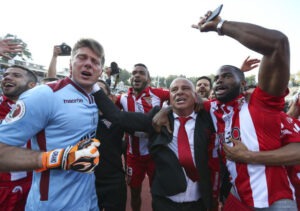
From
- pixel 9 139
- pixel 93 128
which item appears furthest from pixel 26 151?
pixel 93 128

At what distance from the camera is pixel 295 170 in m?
2.27

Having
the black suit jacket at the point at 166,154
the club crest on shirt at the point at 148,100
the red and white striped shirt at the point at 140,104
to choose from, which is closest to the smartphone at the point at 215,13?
the black suit jacket at the point at 166,154

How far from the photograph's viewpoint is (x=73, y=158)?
1.48 m

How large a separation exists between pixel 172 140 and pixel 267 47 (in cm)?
134

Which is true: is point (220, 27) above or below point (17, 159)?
above

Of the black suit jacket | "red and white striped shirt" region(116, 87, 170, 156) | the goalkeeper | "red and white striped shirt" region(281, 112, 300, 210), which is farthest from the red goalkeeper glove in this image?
"red and white striped shirt" region(116, 87, 170, 156)

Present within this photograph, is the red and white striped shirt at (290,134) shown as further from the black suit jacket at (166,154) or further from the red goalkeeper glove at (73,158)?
the red goalkeeper glove at (73,158)

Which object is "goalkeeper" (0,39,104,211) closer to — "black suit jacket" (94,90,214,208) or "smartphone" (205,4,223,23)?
"black suit jacket" (94,90,214,208)

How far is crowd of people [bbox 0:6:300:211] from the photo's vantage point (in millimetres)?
1545

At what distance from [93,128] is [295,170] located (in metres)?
2.12

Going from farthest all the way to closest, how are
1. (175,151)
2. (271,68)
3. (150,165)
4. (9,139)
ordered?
1. (150,165)
2. (175,151)
3. (271,68)
4. (9,139)

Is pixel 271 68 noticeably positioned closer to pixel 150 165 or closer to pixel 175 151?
pixel 175 151

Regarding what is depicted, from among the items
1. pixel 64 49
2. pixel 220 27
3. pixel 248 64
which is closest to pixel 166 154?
pixel 220 27

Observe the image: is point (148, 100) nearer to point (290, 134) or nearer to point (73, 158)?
point (290, 134)
